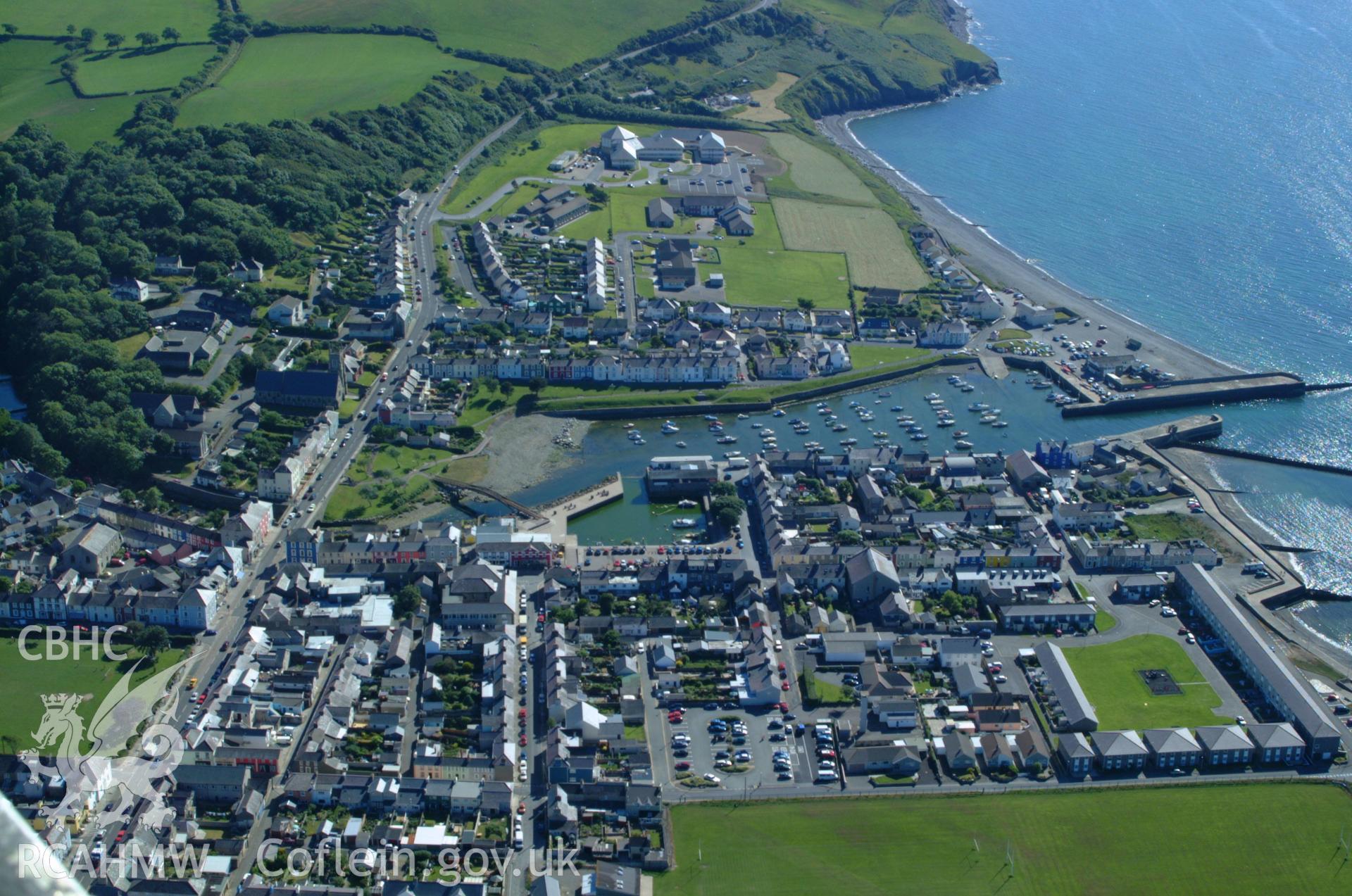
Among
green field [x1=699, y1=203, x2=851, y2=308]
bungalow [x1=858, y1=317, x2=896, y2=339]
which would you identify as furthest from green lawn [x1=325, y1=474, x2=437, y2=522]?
bungalow [x1=858, y1=317, x2=896, y2=339]

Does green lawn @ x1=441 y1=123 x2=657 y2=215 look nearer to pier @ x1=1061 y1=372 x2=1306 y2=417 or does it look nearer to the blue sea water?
the blue sea water

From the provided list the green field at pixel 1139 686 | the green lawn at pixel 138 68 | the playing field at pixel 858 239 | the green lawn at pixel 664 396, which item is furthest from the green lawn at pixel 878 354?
the green lawn at pixel 138 68

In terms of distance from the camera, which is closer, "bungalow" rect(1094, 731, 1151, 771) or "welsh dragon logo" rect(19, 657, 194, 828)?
"welsh dragon logo" rect(19, 657, 194, 828)

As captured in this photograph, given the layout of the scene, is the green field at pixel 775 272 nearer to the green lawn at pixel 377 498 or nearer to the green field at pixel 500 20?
the green lawn at pixel 377 498

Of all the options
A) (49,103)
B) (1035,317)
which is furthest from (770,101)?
Result: (49,103)

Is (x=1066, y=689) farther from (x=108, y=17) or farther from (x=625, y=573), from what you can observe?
(x=108, y=17)

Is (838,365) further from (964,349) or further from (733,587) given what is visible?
(733,587)
